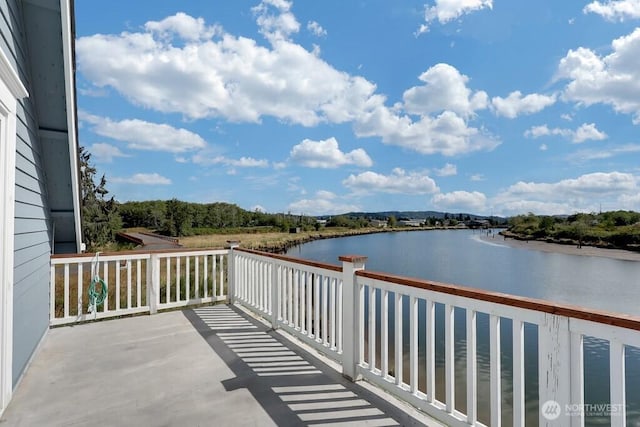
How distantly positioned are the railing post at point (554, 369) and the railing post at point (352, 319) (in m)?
1.25

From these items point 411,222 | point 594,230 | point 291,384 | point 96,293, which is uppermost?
point 96,293

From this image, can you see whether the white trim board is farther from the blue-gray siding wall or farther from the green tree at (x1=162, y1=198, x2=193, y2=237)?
the green tree at (x1=162, y1=198, x2=193, y2=237)

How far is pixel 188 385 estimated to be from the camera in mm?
2479

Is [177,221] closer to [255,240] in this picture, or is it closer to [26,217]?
[255,240]

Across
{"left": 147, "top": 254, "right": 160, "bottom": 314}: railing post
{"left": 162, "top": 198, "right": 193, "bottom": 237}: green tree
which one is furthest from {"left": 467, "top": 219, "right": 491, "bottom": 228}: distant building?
{"left": 147, "top": 254, "right": 160, "bottom": 314}: railing post

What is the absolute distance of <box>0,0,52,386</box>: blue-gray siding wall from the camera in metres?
2.44

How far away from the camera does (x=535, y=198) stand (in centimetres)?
4047

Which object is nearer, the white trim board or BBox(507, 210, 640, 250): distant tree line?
the white trim board

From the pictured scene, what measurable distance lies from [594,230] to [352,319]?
4290 centimetres

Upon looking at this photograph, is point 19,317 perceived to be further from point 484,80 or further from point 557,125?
point 557,125

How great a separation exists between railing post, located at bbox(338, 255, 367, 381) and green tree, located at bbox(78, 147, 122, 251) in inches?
787

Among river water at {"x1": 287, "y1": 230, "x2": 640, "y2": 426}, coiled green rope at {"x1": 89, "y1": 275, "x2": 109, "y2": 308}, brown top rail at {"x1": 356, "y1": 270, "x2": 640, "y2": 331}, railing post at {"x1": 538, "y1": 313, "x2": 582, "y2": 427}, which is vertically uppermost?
brown top rail at {"x1": 356, "y1": 270, "x2": 640, "y2": 331}

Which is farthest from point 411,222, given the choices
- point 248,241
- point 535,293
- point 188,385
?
point 188,385

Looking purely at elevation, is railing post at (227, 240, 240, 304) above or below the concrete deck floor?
above
